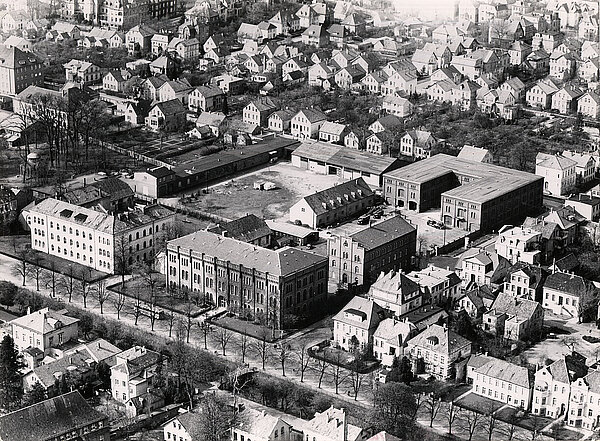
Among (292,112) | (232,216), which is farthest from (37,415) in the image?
(292,112)

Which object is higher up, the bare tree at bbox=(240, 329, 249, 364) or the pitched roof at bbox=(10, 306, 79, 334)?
the pitched roof at bbox=(10, 306, 79, 334)

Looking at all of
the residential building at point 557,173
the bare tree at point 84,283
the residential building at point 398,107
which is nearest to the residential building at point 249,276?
the bare tree at point 84,283

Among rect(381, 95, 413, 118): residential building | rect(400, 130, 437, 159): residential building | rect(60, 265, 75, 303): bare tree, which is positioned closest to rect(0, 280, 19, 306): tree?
rect(60, 265, 75, 303): bare tree

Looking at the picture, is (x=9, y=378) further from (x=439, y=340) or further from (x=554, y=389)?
(x=554, y=389)

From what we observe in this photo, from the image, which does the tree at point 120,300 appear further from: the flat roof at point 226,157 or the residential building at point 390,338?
the flat roof at point 226,157

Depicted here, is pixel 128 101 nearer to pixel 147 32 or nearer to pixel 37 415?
pixel 147 32

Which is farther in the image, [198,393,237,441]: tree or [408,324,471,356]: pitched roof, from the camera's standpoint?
[408,324,471,356]: pitched roof

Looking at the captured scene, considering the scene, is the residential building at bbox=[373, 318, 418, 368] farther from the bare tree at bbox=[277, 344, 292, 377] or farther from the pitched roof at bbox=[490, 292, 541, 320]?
the pitched roof at bbox=[490, 292, 541, 320]

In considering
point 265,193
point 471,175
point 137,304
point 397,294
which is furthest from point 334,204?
point 137,304
